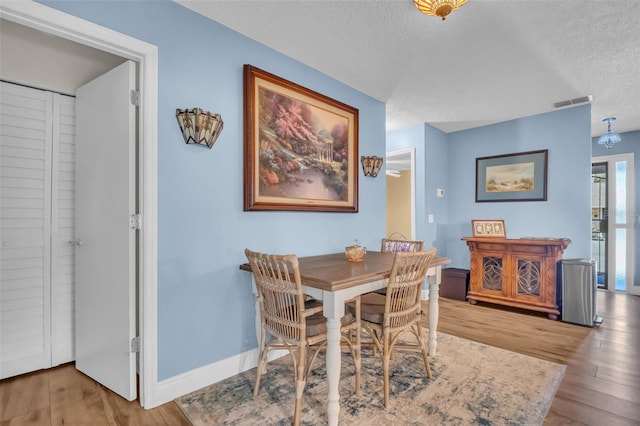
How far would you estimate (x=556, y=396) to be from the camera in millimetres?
1936

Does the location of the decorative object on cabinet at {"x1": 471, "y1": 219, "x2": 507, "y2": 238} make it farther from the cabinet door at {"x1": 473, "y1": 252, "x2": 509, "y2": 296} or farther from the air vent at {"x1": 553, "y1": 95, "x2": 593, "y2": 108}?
the air vent at {"x1": 553, "y1": 95, "x2": 593, "y2": 108}

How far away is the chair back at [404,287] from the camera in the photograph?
1792 millimetres

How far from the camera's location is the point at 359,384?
6.35 ft

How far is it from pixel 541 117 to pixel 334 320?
3.95 m

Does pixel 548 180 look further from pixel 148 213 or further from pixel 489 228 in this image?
pixel 148 213

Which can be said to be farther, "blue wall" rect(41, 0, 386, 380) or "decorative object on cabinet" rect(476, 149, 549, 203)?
"decorative object on cabinet" rect(476, 149, 549, 203)

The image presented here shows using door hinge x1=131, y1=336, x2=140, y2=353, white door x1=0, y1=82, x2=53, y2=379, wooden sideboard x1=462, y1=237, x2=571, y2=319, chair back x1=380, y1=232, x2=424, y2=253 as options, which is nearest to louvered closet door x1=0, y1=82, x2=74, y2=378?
white door x1=0, y1=82, x2=53, y2=379

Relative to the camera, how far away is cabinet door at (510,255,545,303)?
3.52 m

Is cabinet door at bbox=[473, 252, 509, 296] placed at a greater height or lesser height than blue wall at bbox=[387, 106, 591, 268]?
lesser

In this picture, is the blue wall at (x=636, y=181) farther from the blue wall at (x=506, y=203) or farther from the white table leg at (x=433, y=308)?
the white table leg at (x=433, y=308)

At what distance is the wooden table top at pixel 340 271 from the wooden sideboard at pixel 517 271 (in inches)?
69.6

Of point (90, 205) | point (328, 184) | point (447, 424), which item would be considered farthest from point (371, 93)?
point (447, 424)

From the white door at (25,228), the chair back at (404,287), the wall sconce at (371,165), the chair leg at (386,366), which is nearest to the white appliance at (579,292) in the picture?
the wall sconce at (371,165)

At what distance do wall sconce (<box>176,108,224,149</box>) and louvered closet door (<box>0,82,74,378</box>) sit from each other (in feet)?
3.82
